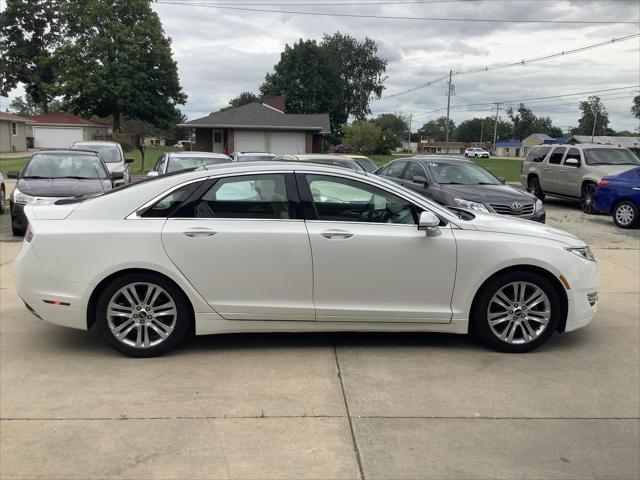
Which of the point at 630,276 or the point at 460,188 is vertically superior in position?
the point at 460,188

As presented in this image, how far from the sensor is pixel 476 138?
518 ft

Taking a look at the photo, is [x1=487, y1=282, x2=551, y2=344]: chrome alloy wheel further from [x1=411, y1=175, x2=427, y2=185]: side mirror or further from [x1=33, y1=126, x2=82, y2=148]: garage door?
[x1=33, y1=126, x2=82, y2=148]: garage door

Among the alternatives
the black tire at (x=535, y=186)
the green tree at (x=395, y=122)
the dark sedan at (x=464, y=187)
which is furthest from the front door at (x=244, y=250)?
the green tree at (x=395, y=122)

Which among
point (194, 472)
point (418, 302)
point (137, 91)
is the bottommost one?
point (194, 472)

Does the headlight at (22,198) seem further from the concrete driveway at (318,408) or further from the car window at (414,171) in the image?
the car window at (414,171)

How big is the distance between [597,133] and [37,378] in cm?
13919

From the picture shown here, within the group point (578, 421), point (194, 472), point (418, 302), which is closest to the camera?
point (194, 472)

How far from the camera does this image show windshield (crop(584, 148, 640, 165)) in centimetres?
1580

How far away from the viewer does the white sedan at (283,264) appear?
454 centimetres

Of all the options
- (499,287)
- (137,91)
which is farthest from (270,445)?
(137,91)

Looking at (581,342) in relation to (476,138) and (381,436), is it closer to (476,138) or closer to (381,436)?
(381,436)

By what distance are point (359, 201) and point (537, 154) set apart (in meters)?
15.3

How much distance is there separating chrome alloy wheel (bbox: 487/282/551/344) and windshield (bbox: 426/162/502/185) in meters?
6.90

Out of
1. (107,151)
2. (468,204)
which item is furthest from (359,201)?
(107,151)
